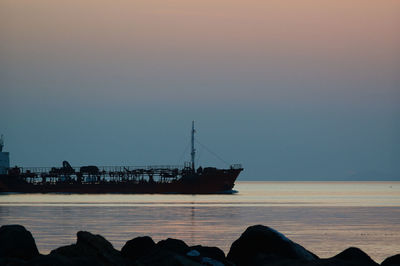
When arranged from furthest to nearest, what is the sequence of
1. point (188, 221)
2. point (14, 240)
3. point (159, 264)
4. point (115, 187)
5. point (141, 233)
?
point (115, 187), point (188, 221), point (141, 233), point (14, 240), point (159, 264)

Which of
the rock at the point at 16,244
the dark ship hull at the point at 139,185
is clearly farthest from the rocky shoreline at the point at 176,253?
the dark ship hull at the point at 139,185

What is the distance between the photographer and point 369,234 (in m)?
45.3

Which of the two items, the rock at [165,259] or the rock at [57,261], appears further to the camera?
the rock at [165,259]

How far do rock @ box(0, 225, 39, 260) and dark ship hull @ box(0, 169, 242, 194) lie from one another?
91.3 meters

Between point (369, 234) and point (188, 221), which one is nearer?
point (369, 234)

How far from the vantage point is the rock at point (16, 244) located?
70.8 ft

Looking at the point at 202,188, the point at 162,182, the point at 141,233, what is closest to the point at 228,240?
the point at 141,233

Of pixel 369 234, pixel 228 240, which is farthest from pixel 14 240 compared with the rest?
pixel 369 234

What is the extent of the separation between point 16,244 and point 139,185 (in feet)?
330

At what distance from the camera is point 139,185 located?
122 metres

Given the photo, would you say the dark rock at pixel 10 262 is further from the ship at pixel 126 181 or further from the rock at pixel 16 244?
Result: the ship at pixel 126 181

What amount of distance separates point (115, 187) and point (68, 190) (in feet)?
30.1

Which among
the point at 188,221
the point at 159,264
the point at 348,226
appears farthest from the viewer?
the point at 188,221

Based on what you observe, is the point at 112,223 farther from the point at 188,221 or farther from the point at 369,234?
the point at 369,234
